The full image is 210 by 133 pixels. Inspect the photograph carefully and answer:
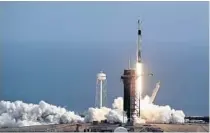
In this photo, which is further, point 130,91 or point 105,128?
point 130,91

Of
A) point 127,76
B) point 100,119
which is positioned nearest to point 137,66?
point 127,76

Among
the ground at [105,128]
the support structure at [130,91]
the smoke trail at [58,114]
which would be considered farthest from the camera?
the smoke trail at [58,114]

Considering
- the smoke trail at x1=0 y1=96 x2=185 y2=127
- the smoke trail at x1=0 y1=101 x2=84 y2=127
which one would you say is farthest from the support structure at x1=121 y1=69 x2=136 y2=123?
the smoke trail at x1=0 y1=101 x2=84 y2=127

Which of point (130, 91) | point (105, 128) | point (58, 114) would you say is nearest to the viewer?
point (105, 128)

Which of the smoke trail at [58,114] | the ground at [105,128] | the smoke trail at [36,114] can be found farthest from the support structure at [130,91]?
the smoke trail at [36,114]

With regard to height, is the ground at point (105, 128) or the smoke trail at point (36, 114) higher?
the smoke trail at point (36, 114)

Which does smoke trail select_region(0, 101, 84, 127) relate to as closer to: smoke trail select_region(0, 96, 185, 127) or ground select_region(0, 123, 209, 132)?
smoke trail select_region(0, 96, 185, 127)

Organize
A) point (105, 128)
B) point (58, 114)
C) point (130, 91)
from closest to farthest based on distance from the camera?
point (105, 128)
point (130, 91)
point (58, 114)

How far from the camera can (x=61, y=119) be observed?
2814 centimetres

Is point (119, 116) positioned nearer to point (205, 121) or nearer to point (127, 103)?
point (127, 103)

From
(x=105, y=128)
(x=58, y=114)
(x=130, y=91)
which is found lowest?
(x=105, y=128)

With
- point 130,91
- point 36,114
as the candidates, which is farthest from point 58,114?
point 130,91

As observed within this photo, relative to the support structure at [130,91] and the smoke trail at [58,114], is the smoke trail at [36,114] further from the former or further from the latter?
the support structure at [130,91]

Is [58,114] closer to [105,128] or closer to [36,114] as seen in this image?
[36,114]
